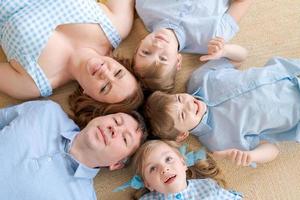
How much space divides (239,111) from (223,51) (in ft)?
0.67

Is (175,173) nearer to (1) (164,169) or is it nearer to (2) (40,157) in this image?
A: (1) (164,169)

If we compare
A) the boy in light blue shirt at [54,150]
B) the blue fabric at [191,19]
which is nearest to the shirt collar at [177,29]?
the blue fabric at [191,19]

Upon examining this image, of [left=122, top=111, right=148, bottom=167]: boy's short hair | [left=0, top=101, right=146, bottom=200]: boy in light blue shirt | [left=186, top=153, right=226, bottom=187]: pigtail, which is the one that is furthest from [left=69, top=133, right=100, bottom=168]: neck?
[left=186, top=153, right=226, bottom=187]: pigtail

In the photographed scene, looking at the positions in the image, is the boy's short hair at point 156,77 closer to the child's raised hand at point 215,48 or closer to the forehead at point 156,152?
the child's raised hand at point 215,48

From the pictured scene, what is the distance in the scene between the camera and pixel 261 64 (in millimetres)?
1413

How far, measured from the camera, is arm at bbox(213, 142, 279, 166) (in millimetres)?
1146

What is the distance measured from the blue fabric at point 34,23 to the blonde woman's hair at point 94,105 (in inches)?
3.8

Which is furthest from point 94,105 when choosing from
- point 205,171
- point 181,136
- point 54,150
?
point 205,171

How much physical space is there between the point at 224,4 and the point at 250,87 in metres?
0.34

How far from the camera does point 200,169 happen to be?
50.1 inches

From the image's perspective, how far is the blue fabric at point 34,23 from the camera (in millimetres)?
1239

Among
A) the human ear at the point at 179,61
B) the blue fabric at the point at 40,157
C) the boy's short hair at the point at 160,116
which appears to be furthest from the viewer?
the human ear at the point at 179,61

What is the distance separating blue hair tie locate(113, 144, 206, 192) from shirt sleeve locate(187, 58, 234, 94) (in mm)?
209

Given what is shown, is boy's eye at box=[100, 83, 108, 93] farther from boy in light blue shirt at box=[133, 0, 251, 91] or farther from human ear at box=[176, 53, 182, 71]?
human ear at box=[176, 53, 182, 71]
